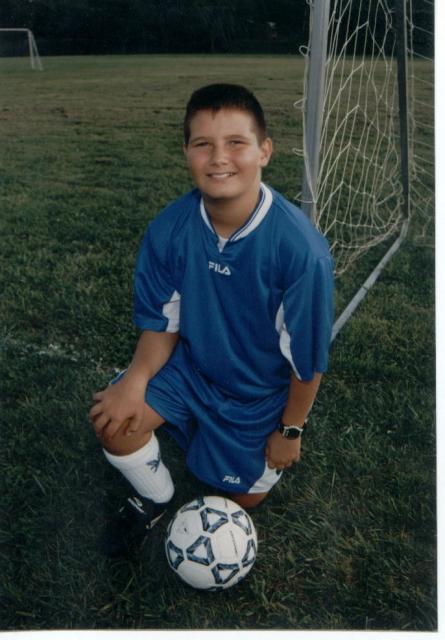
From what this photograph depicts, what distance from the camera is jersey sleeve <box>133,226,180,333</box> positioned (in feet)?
5.89

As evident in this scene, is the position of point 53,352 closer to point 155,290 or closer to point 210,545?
point 155,290

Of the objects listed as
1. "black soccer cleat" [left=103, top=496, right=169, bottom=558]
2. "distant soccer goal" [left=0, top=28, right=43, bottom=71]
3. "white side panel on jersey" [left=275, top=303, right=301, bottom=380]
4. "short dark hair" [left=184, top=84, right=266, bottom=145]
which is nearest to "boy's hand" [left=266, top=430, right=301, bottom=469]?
"white side panel on jersey" [left=275, top=303, right=301, bottom=380]

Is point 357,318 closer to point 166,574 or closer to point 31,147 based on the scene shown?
point 166,574

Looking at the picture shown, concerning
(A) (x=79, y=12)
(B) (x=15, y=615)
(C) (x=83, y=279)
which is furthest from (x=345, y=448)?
(A) (x=79, y=12)

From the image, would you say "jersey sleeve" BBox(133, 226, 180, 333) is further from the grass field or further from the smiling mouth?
the grass field

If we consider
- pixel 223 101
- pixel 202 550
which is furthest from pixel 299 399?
pixel 223 101

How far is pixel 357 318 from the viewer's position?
9.11 ft

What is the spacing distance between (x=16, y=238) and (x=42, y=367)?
1186 millimetres

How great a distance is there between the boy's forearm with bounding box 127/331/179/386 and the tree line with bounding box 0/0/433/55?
107cm

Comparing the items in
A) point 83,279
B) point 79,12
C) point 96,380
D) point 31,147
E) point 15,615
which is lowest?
point 15,615

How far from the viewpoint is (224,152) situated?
1.59 m

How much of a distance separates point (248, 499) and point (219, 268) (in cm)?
69

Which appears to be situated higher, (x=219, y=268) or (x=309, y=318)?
(x=219, y=268)

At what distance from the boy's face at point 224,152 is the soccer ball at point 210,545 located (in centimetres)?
83
